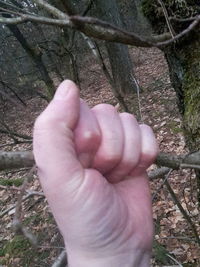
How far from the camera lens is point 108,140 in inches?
44.9

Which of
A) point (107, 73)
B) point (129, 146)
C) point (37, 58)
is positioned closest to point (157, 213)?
point (107, 73)

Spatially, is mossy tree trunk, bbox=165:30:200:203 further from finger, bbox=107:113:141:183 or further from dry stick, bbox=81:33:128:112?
finger, bbox=107:113:141:183

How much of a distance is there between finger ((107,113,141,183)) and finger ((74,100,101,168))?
11 centimetres

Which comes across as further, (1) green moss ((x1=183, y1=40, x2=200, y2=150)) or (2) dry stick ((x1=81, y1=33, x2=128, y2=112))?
(2) dry stick ((x1=81, y1=33, x2=128, y2=112))

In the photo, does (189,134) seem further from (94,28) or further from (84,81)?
(84,81)

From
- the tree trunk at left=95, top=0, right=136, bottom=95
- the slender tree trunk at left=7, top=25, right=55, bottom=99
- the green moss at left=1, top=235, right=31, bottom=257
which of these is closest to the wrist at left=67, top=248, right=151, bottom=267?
the green moss at left=1, top=235, right=31, bottom=257

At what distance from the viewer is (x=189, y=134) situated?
191cm

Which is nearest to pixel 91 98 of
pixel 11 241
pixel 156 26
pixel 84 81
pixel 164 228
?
pixel 84 81

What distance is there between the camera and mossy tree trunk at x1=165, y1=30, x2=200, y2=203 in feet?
5.81

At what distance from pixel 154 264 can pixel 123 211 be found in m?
2.33

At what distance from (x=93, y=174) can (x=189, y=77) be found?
3.08 ft

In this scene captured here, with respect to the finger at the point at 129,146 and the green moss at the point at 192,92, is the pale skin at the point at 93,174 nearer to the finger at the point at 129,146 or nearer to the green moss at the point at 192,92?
the finger at the point at 129,146

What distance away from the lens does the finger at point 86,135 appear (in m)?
1.11

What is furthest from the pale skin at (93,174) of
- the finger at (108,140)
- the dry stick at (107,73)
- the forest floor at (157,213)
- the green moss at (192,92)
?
the dry stick at (107,73)
